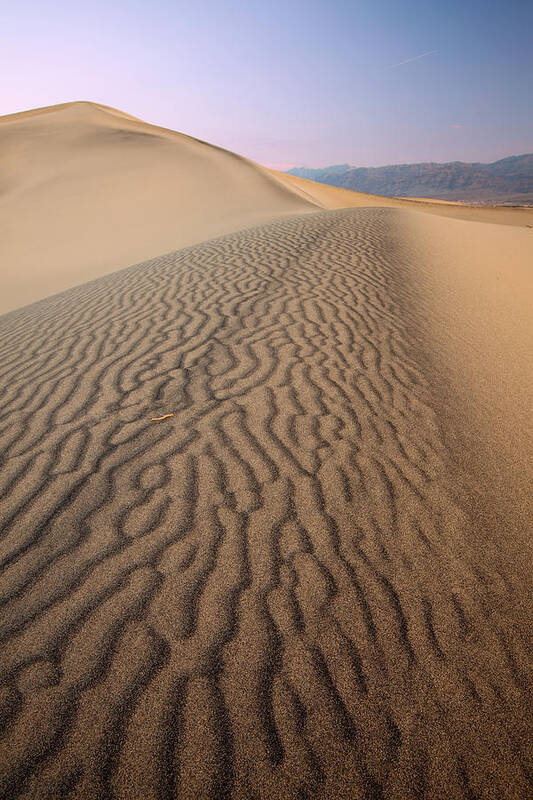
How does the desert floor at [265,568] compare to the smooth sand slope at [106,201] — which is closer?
the desert floor at [265,568]

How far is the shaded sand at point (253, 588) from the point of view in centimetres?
154

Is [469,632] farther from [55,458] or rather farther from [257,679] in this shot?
[55,458]

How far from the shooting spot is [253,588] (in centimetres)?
209

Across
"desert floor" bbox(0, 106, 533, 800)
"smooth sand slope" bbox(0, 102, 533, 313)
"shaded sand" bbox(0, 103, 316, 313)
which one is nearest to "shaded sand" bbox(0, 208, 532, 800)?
"desert floor" bbox(0, 106, 533, 800)

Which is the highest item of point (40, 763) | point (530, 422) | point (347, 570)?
point (40, 763)

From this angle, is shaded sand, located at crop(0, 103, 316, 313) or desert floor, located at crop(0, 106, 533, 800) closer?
desert floor, located at crop(0, 106, 533, 800)

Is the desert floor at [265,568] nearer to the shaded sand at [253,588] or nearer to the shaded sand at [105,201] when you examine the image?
the shaded sand at [253,588]

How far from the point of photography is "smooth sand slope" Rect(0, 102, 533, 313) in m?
13.4

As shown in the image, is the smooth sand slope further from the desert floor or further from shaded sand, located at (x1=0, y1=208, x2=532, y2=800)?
shaded sand, located at (x1=0, y1=208, x2=532, y2=800)

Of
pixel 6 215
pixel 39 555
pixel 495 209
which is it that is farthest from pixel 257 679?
pixel 495 209

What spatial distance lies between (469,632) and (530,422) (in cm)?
243

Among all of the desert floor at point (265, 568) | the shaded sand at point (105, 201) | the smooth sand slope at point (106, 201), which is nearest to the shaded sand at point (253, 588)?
the desert floor at point (265, 568)

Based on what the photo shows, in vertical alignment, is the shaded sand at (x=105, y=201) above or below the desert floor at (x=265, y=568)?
above

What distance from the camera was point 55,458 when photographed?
Result: 291cm
